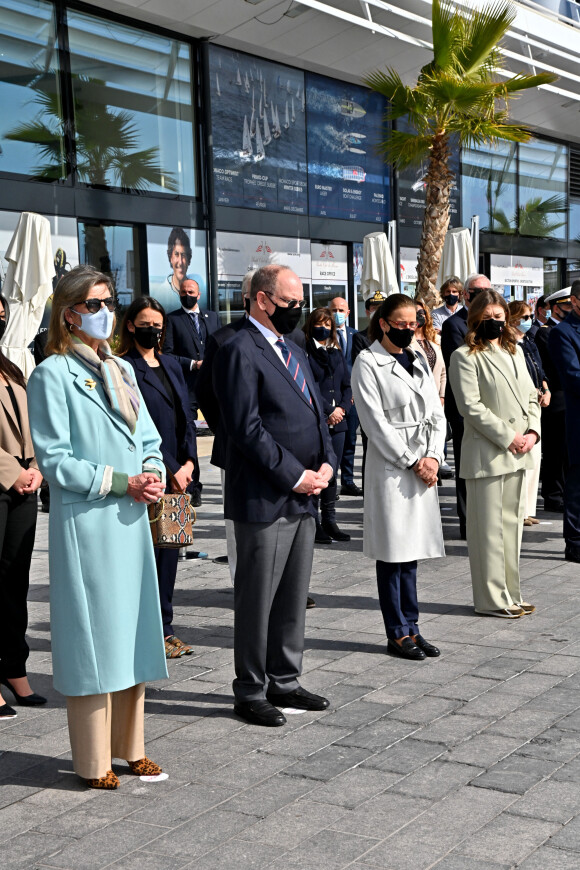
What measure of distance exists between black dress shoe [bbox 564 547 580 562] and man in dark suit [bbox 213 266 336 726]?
4.07m

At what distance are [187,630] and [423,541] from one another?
1690 mm

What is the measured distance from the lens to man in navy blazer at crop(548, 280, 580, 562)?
346 inches

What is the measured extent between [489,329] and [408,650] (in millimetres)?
2227

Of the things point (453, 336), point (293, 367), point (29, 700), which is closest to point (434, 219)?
point (453, 336)

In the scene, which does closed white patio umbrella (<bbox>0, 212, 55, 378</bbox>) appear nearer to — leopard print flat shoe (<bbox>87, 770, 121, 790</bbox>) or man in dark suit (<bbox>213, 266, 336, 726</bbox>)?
man in dark suit (<bbox>213, 266, 336, 726</bbox>)

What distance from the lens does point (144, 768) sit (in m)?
4.54

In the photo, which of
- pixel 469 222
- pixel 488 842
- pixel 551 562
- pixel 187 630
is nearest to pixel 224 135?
pixel 469 222

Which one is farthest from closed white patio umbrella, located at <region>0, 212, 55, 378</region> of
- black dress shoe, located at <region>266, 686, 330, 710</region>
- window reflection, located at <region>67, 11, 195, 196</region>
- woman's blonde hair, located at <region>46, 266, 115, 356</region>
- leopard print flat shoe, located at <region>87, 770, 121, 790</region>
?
leopard print flat shoe, located at <region>87, 770, 121, 790</region>

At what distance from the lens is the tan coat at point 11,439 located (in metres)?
5.32

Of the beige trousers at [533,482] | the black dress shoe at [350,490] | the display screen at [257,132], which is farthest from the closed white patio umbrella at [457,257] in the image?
the beige trousers at [533,482]

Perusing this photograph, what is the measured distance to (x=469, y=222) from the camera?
88.4 ft

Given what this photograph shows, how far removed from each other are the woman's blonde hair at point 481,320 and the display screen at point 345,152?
1503cm

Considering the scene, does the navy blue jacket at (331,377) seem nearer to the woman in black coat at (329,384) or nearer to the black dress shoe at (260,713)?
the woman in black coat at (329,384)

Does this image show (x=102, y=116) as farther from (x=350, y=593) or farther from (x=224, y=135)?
(x=350, y=593)
